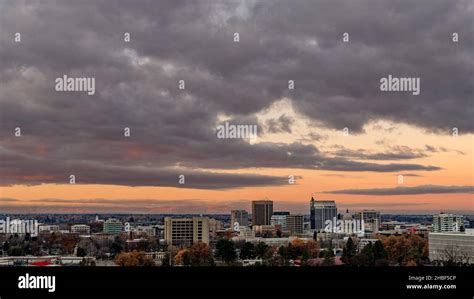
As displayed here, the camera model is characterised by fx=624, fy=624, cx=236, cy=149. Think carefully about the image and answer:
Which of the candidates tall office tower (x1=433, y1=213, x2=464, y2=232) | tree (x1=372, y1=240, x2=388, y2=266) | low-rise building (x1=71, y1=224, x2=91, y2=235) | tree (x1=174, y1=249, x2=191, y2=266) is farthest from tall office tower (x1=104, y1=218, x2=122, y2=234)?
tall office tower (x1=433, y1=213, x2=464, y2=232)

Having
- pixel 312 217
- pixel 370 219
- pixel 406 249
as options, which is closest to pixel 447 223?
pixel 406 249

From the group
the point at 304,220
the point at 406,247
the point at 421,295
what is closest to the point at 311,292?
the point at 421,295

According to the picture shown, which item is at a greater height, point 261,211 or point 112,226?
point 261,211

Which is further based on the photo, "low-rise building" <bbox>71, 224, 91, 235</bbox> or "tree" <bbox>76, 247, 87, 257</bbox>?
"low-rise building" <bbox>71, 224, 91, 235</bbox>

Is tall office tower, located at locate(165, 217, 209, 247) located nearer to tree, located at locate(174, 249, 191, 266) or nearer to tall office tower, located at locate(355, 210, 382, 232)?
tree, located at locate(174, 249, 191, 266)

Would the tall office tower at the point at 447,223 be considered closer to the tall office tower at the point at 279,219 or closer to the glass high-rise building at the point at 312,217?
the glass high-rise building at the point at 312,217

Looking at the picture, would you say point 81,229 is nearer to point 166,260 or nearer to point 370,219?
point 166,260
